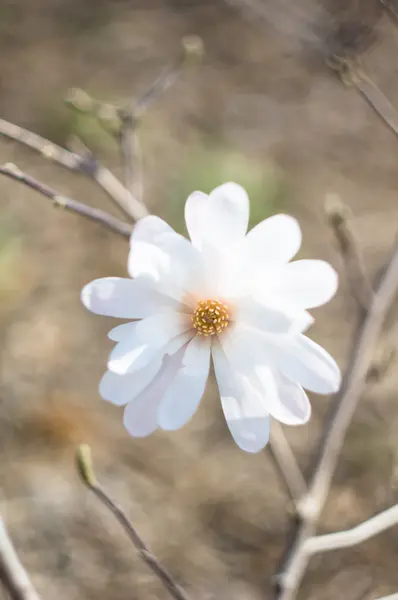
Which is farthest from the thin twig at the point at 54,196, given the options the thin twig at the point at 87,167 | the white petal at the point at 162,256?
the white petal at the point at 162,256

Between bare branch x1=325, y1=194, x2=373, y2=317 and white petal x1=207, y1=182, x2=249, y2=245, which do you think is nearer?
white petal x1=207, y1=182, x2=249, y2=245

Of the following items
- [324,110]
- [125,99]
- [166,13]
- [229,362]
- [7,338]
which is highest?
[229,362]

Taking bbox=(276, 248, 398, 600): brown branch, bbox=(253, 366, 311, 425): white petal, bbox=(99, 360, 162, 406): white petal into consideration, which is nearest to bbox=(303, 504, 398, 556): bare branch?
bbox=(276, 248, 398, 600): brown branch

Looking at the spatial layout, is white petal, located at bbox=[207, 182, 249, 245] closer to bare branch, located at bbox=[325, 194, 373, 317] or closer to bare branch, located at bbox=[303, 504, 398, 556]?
bare branch, located at bbox=[325, 194, 373, 317]

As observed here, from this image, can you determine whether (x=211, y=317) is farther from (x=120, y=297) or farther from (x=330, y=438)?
(x=330, y=438)

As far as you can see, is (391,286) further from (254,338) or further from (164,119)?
(164,119)

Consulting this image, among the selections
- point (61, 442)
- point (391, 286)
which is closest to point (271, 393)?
point (391, 286)

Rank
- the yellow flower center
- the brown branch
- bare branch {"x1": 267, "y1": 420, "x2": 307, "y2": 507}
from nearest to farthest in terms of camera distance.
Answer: the yellow flower center
the brown branch
bare branch {"x1": 267, "y1": 420, "x2": 307, "y2": 507}
